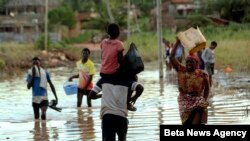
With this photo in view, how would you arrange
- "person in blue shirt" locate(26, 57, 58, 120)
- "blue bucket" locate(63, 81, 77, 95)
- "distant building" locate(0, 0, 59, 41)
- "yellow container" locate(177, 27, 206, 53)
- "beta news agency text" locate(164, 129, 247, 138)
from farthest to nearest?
"distant building" locate(0, 0, 59, 41), "blue bucket" locate(63, 81, 77, 95), "person in blue shirt" locate(26, 57, 58, 120), "yellow container" locate(177, 27, 206, 53), "beta news agency text" locate(164, 129, 247, 138)

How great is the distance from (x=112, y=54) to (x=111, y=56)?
0.09 feet

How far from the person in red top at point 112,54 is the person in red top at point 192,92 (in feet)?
3.71

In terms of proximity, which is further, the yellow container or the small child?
the yellow container

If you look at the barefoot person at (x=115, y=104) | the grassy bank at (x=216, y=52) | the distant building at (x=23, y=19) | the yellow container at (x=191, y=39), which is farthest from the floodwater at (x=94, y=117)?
the distant building at (x=23, y=19)

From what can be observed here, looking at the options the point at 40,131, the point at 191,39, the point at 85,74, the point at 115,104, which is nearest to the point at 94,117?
the point at 85,74

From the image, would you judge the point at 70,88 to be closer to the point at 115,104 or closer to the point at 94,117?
the point at 94,117

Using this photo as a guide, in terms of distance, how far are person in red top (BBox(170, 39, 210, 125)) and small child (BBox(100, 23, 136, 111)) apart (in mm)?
1039

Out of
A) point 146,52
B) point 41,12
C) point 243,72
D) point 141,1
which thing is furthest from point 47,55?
point 141,1

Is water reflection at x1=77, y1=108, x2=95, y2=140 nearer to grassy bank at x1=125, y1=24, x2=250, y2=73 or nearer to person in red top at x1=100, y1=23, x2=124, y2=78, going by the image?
person in red top at x1=100, y1=23, x2=124, y2=78

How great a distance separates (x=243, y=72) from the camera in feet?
86.0

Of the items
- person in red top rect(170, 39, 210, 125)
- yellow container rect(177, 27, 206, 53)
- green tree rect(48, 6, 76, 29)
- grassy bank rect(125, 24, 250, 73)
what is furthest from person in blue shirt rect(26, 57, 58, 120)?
green tree rect(48, 6, 76, 29)

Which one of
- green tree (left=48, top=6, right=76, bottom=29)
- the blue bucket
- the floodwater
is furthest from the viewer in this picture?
green tree (left=48, top=6, right=76, bottom=29)

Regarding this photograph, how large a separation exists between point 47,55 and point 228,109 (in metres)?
31.4

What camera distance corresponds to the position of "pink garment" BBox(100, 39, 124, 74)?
8.23 m
